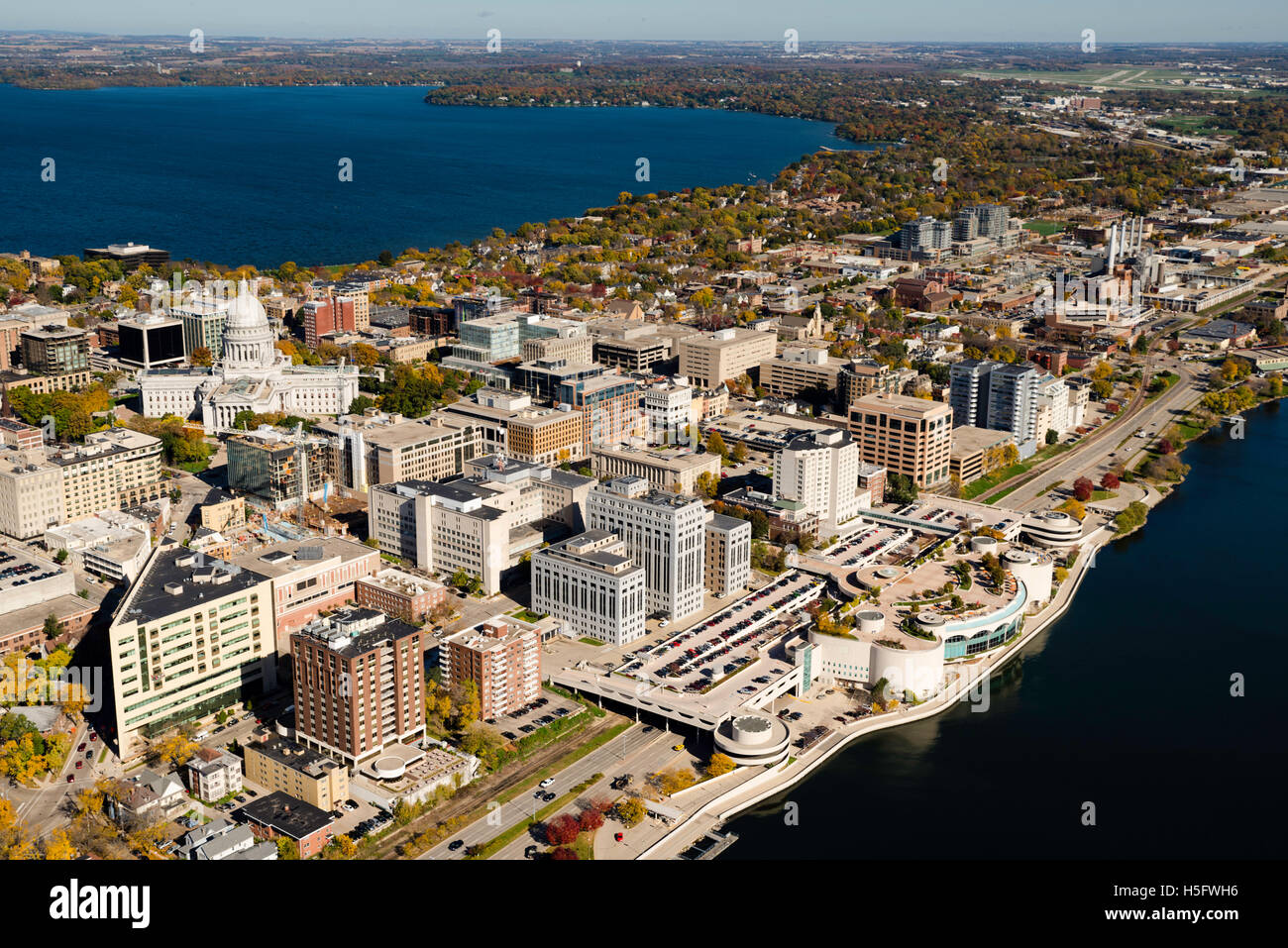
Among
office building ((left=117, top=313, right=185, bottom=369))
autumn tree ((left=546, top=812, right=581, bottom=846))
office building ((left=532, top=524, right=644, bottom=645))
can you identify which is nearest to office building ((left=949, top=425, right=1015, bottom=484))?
office building ((left=532, top=524, right=644, bottom=645))

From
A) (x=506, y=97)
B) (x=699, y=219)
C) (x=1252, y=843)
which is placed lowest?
(x=1252, y=843)

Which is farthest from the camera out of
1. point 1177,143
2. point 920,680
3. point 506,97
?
point 506,97

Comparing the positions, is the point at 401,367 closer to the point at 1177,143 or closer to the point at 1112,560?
the point at 1112,560

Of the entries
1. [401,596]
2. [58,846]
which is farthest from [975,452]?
[58,846]

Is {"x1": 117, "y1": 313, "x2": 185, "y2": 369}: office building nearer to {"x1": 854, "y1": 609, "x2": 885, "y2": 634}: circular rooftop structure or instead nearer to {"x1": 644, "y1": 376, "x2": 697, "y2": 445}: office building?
{"x1": 644, "y1": 376, "x2": 697, "y2": 445}: office building

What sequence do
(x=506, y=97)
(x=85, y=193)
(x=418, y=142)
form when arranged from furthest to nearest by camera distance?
(x=506, y=97) → (x=418, y=142) → (x=85, y=193)

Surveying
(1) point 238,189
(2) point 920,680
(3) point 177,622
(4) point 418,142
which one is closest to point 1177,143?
(4) point 418,142

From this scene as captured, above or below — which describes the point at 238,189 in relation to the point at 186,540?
above
